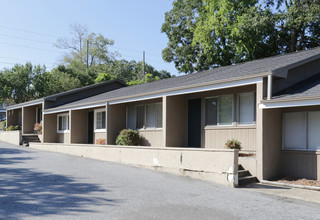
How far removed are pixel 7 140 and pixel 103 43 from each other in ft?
125

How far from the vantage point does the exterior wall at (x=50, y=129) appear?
906 inches

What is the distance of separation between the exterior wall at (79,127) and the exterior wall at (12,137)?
528cm

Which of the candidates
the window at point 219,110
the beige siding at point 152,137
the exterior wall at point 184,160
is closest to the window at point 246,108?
the window at point 219,110

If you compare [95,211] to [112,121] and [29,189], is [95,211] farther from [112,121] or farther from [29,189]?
[112,121]

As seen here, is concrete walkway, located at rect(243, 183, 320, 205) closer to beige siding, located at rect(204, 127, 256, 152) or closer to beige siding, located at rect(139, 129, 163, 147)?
beige siding, located at rect(204, 127, 256, 152)

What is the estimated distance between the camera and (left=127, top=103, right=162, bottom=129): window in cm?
1633

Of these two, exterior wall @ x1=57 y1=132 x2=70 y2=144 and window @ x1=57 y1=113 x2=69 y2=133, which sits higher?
window @ x1=57 y1=113 x2=69 y2=133

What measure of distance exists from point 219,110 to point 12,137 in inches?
690

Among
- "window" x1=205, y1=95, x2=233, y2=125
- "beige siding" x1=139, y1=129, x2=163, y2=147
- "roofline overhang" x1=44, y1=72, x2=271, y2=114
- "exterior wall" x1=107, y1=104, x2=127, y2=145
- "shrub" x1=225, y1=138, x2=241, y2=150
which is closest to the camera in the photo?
"roofline overhang" x1=44, y1=72, x2=271, y2=114

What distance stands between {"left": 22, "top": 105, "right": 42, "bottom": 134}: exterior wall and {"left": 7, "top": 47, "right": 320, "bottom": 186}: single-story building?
10.4 meters

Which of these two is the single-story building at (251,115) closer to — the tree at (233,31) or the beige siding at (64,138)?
the beige siding at (64,138)

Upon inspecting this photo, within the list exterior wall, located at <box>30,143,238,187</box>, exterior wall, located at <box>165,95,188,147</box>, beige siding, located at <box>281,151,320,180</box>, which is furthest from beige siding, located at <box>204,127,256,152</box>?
exterior wall, located at <box>30,143,238,187</box>

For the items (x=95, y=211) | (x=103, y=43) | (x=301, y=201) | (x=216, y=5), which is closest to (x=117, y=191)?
(x=95, y=211)

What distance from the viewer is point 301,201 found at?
8.19m
